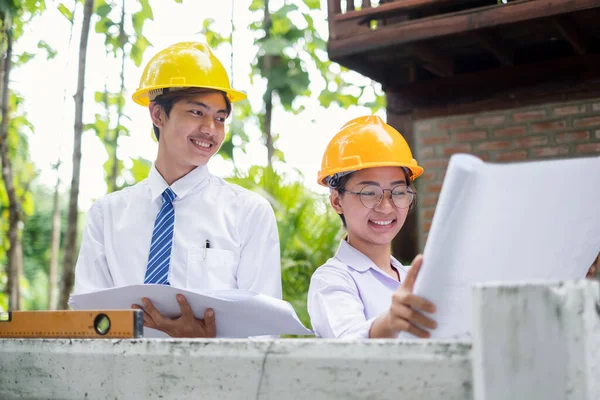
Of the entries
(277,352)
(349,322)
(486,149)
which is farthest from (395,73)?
(277,352)

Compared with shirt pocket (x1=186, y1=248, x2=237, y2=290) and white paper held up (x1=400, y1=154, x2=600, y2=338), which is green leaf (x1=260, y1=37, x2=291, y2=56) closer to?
shirt pocket (x1=186, y1=248, x2=237, y2=290)

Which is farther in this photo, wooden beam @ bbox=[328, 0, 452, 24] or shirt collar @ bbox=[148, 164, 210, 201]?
wooden beam @ bbox=[328, 0, 452, 24]

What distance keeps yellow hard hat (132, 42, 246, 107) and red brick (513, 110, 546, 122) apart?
145 inches

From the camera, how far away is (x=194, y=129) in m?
2.63

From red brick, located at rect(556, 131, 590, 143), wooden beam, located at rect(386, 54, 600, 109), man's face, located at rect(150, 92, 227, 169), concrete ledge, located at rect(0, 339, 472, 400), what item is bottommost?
concrete ledge, located at rect(0, 339, 472, 400)

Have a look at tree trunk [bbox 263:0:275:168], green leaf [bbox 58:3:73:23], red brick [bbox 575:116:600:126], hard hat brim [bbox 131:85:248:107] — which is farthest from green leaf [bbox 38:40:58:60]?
red brick [bbox 575:116:600:126]

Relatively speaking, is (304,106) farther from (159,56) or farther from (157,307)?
(157,307)

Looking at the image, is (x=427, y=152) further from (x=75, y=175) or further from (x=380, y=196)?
(x=380, y=196)

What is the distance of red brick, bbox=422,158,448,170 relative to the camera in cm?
624

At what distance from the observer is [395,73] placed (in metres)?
6.30

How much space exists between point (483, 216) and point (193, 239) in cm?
159

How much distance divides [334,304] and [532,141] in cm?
437

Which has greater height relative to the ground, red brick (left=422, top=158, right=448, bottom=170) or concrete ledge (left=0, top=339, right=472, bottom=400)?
red brick (left=422, top=158, right=448, bottom=170)

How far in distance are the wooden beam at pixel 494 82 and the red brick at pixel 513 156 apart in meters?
0.50
